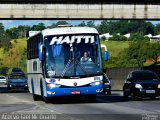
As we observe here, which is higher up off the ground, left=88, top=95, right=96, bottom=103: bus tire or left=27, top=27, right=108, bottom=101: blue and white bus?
left=27, top=27, right=108, bottom=101: blue and white bus

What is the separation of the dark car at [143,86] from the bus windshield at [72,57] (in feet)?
13.3

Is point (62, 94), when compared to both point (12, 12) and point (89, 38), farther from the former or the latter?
point (12, 12)

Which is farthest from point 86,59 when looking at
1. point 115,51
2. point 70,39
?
point 115,51

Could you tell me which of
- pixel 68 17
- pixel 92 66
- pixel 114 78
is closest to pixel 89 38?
pixel 92 66

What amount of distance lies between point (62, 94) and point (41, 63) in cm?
186

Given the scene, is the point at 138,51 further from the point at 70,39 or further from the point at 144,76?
the point at 70,39

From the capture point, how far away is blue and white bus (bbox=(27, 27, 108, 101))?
27531 mm

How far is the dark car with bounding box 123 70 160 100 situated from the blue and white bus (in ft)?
12.7

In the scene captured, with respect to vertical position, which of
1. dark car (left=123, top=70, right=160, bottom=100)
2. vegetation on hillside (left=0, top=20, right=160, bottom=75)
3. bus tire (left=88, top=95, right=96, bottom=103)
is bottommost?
vegetation on hillside (left=0, top=20, right=160, bottom=75)

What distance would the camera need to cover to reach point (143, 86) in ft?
102

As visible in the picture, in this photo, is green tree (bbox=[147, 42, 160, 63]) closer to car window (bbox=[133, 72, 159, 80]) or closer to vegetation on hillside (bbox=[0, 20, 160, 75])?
vegetation on hillside (bbox=[0, 20, 160, 75])

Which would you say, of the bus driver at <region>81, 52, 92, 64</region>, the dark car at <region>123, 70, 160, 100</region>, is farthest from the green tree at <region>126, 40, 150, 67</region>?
the bus driver at <region>81, 52, 92, 64</region>

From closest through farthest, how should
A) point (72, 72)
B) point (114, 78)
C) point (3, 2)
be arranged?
point (72, 72), point (3, 2), point (114, 78)

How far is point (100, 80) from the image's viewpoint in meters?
27.8
